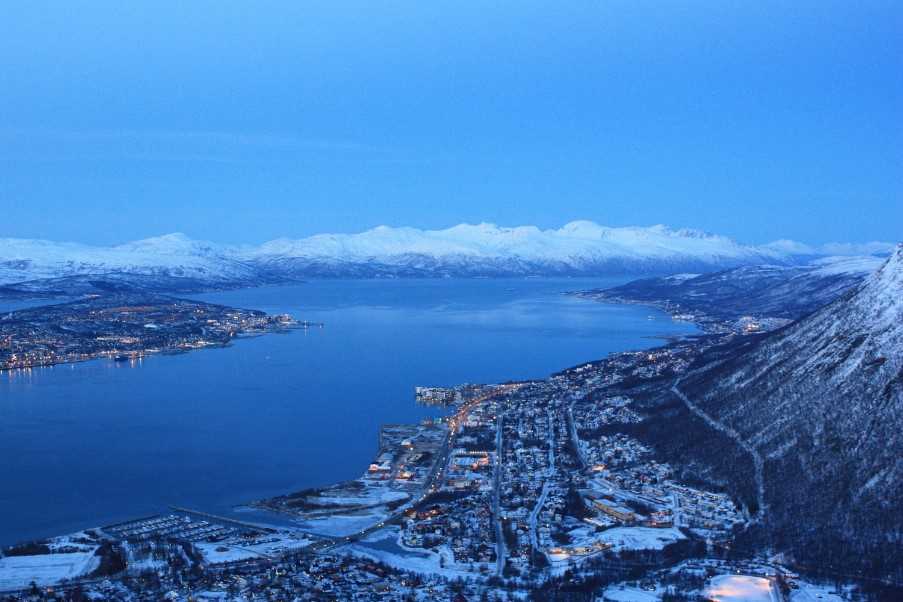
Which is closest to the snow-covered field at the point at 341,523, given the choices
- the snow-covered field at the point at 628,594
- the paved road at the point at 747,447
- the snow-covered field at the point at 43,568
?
the snow-covered field at the point at 43,568

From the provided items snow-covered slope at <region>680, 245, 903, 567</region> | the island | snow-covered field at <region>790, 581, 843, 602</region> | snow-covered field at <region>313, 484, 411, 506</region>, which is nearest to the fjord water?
snow-covered field at <region>313, 484, 411, 506</region>

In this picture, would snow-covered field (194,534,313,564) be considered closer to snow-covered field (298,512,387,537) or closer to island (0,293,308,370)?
snow-covered field (298,512,387,537)

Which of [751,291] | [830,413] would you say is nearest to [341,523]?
[830,413]

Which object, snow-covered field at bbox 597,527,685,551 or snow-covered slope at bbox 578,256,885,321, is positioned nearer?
snow-covered field at bbox 597,527,685,551

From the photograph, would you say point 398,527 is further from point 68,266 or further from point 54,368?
point 68,266

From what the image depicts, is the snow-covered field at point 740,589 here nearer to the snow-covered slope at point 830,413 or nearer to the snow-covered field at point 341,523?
the snow-covered slope at point 830,413
